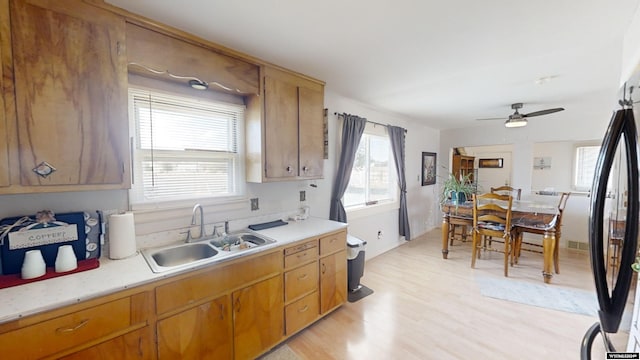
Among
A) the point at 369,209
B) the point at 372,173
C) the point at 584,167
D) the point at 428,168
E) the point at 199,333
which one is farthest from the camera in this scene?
the point at 428,168

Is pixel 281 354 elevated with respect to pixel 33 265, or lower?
lower

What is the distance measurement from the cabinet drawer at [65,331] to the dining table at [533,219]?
4009 mm

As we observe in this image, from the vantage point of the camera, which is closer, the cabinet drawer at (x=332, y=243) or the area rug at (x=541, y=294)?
the cabinet drawer at (x=332, y=243)

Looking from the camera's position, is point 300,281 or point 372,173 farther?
point 372,173

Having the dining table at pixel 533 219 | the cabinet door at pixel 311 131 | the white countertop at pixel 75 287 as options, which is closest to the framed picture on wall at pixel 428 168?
the dining table at pixel 533 219

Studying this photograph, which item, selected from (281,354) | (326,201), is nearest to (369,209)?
(326,201)

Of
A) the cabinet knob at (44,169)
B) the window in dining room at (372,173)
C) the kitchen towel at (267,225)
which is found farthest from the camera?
the window in dining room at (372,173)

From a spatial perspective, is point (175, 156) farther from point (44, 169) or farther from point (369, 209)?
point (369, 209)

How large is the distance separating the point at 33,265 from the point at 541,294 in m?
4.32

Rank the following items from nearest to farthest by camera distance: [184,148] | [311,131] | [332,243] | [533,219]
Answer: [184,148] → [332,243] → [311,131] → [533,219]

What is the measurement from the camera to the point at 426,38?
1.80 m

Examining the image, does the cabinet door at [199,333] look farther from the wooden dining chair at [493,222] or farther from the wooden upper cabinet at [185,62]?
the wooden dining chair at [493,222]

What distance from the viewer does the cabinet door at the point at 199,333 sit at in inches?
55.7

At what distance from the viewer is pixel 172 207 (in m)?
1.94
